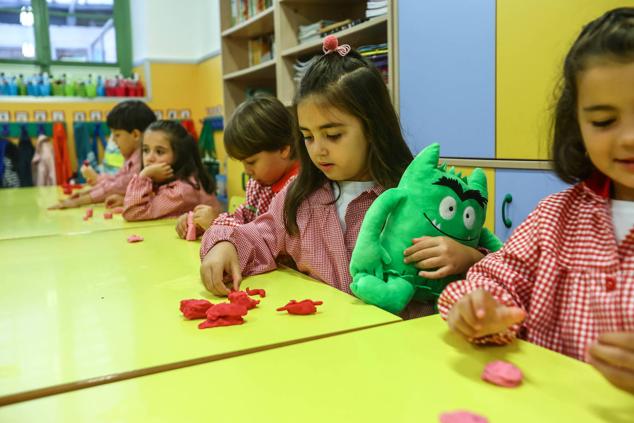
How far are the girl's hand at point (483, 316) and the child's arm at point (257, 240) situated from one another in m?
0.63

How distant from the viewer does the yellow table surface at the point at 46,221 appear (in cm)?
193

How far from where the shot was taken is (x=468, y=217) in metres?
1.03

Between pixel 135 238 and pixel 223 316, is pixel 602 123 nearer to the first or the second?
pixel 223 316

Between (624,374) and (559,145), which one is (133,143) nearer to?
(559,145)

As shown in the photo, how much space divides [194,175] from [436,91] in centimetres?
105

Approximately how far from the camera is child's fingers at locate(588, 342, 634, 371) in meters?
0.54

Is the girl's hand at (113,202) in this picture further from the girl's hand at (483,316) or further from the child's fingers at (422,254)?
the girl's hand at (483,316)

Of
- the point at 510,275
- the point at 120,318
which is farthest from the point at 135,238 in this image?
the point at 510,275

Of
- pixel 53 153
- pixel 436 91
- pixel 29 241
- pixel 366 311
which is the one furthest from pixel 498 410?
pixel 53 153

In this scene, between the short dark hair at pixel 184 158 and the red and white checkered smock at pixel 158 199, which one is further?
the short dark hair at pixel 184 158

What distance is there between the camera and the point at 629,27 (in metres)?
0.69

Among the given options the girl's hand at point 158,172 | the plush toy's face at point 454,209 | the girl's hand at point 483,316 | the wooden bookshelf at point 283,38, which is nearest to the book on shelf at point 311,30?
the wooden bookshelf at point 283,38

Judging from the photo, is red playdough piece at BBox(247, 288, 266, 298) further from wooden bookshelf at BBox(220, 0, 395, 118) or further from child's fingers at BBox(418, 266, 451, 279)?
wooden bookshelf at BBox(220, 0, 395, 118)

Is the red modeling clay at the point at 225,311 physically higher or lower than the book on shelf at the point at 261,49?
lower
